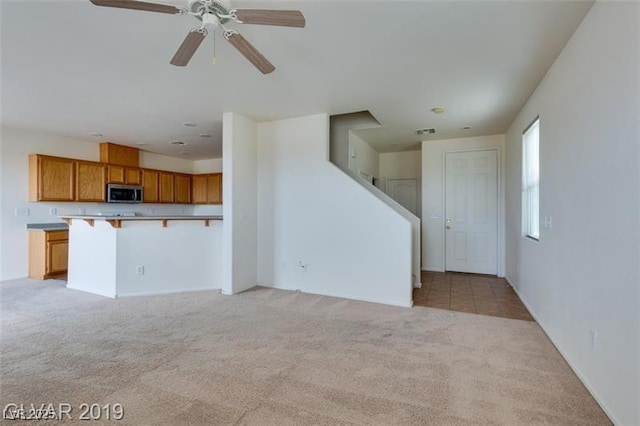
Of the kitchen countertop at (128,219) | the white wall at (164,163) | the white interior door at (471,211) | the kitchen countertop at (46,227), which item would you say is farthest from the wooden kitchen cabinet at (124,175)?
the white interior door at (471,211)

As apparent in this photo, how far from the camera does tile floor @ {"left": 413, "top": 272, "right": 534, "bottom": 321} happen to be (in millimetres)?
3729

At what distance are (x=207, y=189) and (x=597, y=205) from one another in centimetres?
772

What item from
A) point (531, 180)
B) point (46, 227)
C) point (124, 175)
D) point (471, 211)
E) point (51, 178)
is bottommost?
point (46, 227)

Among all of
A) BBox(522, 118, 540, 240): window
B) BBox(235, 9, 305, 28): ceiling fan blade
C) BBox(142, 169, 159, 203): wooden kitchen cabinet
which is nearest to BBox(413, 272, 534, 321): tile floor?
BBox(522, 118, 540, 240): window

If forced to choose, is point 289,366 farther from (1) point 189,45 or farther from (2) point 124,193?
(2) point 124,193

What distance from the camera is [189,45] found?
2102 millimetres

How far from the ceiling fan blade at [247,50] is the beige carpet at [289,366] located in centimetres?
231

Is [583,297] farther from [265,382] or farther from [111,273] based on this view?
[111,273]

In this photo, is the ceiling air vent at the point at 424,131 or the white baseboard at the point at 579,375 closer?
the white baseboard at the point at 579,375

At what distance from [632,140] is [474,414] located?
1751 mm

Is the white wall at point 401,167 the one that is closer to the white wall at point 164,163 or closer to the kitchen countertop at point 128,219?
the kitchen countertop at point 128,219

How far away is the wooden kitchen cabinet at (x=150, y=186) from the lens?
693cm

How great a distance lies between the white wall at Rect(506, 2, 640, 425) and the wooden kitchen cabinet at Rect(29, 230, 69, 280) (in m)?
7.11

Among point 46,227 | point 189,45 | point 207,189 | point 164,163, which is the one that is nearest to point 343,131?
point 189,45
